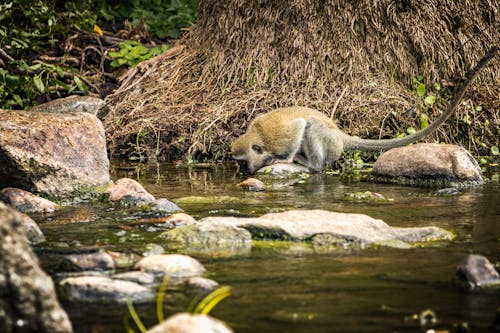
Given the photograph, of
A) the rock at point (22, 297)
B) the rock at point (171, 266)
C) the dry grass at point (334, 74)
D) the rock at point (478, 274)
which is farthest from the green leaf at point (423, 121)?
the rock at point (22, 297)

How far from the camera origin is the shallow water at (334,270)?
400 cm

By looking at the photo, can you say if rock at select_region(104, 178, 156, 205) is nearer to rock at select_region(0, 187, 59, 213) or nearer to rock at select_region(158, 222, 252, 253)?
rock at select_region(0, 187, 59, 213)

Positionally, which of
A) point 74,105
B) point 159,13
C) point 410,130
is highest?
point 159,13

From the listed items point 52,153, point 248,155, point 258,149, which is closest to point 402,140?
point 258,149

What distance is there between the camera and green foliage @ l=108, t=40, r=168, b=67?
14.0m

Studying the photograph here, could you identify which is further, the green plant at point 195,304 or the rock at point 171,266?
the rock at point 171,266

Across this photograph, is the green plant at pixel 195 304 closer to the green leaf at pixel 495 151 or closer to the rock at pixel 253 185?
the rock at pixel 253 185

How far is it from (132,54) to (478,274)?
1037cm

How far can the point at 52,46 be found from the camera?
1448 cm

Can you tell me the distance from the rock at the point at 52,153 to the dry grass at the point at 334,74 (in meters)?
3.40

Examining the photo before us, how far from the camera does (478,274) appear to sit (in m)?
4.54

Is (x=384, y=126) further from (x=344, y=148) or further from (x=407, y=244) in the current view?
(x=407, y=244)

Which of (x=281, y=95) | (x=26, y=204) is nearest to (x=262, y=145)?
(x=281, y=95)

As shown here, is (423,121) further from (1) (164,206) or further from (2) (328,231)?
(2) (328,231)
